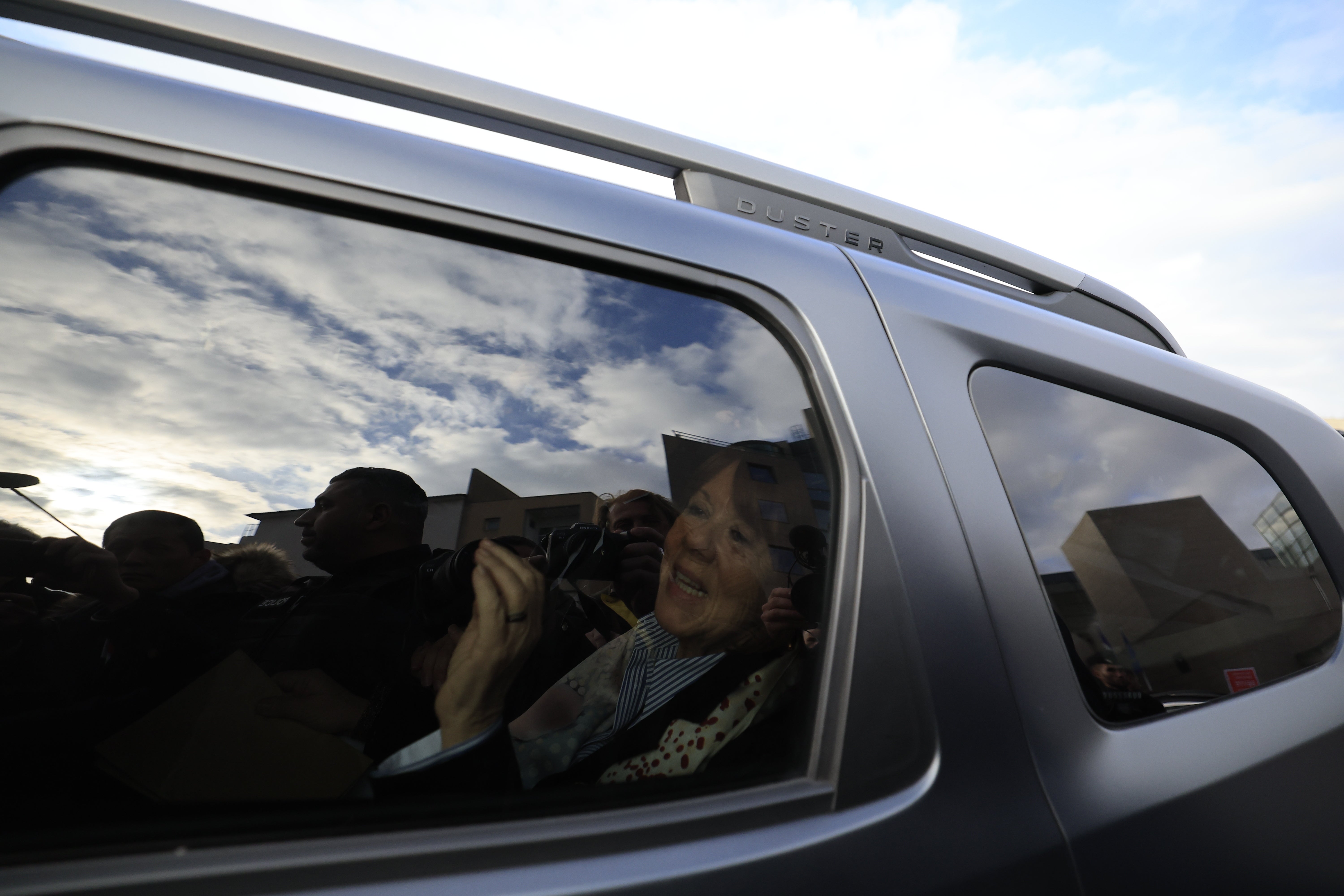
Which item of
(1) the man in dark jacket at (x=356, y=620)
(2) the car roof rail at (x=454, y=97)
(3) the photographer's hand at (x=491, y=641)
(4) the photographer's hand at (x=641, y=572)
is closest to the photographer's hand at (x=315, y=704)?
(1) the man in dark jacket at (x=356, y=620)

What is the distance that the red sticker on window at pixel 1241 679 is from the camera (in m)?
1.27

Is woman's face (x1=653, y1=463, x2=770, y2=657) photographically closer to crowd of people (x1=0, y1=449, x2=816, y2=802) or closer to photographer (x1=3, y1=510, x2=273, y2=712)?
crowd of people (x1=0, y1=449, x2=816, y2=802)

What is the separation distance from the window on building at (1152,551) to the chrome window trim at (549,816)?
1.20 feet

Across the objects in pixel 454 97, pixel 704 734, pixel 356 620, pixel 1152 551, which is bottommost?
pixel 704 734

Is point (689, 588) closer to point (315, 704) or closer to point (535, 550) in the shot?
point (535, 550)

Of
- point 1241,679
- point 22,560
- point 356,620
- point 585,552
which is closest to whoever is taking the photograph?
point 22,560

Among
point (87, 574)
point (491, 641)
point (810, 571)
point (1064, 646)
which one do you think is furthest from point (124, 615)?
point (1064, 646)

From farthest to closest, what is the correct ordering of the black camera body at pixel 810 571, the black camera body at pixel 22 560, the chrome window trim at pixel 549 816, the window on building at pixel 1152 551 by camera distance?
the window on building at pixel 1152 551 < the black camera body at pixel 810 571 < the black camera body at pixel 22 560 < the chrome window trim at pixel 549 816


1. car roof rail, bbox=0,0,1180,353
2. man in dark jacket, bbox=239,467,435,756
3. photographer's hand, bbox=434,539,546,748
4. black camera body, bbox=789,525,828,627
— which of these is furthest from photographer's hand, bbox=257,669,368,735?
car roof rail, bbox=0,0,1180,353

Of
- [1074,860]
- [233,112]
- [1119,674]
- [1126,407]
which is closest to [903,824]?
[1074,860]

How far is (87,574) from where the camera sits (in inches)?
31.1

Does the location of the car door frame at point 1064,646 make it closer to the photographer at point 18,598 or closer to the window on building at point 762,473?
the window on building at point 762,473

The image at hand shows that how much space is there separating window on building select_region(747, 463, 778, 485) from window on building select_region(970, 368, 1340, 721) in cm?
40

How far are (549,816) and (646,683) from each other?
0.30m
